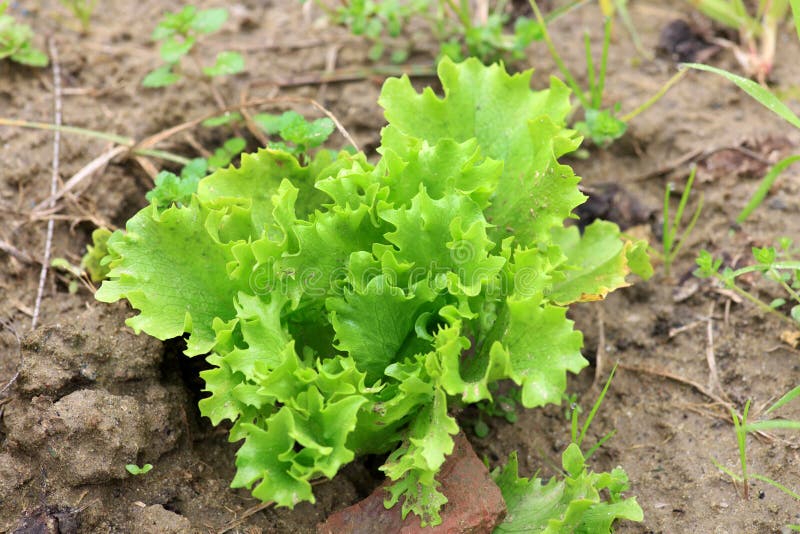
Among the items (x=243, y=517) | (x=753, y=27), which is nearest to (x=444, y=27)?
(x=753, y=27)

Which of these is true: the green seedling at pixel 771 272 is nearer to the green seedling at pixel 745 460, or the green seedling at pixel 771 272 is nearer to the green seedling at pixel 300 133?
the green seedling at pixel 745 460

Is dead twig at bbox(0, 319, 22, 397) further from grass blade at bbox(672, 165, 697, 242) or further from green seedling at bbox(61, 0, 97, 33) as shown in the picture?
grass blade at bbox(672, 165, 697, 242)

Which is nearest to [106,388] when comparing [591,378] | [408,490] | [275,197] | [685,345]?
[275,197]

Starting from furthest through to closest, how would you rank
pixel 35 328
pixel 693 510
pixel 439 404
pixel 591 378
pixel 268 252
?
1. pixel 591 378
2. pixel 35 328
3. pixel 693 510
4. pixel 268 252
5. pixel 439 404

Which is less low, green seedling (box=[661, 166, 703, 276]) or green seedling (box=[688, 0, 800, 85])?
green seedling (box=[688, 0, 800, 85])

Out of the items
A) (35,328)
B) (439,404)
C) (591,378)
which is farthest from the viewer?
(591,378)

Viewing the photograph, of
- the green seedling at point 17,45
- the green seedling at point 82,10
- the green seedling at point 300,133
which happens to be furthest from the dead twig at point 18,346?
the green seedling at point 82,10

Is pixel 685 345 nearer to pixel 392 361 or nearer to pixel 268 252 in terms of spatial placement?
pixel 392 361

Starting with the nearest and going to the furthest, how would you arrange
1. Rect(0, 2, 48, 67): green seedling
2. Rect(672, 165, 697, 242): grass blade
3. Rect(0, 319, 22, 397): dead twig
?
Rect(0, 319, 22, 397): dead twig
Rect(672, 165, 697, 242): grass blade
Rect(0, 2, 48, 67): green seedling

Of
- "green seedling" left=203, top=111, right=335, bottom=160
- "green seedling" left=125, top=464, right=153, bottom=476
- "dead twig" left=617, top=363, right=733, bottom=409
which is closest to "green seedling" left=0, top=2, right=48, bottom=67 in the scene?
"green seedling" left=203, top=111, right=335, bottom=160
